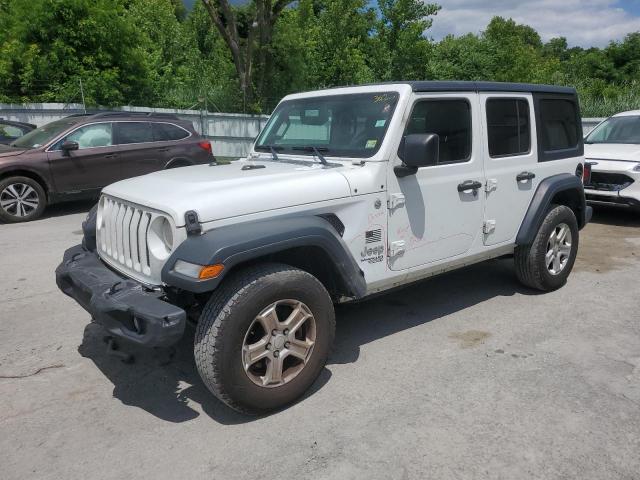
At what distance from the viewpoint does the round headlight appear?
3180mm

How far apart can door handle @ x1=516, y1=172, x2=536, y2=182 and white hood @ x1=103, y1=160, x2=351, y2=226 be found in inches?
74.8

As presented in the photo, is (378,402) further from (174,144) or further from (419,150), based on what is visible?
(174,144)

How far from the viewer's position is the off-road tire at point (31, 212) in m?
8.76

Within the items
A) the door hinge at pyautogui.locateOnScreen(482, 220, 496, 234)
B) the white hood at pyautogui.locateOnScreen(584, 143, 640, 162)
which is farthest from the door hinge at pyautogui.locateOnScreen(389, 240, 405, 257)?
the white hood at pyautogui.locateOnScreen(584, 143, 640, 162)

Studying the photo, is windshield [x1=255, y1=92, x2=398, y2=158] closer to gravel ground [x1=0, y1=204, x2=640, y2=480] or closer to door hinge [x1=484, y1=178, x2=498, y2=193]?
door hinge [x1=484, y1=178, x2=498, y2=193]

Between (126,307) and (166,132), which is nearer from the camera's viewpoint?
(126,307)

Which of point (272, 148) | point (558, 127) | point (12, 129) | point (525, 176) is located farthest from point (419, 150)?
point (12, 129)

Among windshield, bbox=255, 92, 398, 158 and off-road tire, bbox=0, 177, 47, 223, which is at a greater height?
windshield, bbox=255, 92, 398, 158

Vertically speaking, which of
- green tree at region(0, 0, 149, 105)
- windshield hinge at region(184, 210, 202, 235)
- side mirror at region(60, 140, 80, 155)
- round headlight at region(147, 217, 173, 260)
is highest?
green tree at region(0, 0, 149, 105)

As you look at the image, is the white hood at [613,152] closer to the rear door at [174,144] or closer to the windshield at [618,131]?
the windshield at [618,131]

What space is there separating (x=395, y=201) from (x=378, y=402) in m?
1.34

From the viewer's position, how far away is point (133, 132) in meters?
9.73

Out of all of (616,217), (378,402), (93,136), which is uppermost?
(93,136)

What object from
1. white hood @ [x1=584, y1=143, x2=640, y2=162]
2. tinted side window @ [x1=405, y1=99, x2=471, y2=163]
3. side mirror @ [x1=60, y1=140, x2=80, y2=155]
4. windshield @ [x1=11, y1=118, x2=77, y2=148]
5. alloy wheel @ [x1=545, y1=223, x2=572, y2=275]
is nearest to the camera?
tinted side window @ [x1=405, y1=99, x2=471, y2=163]
